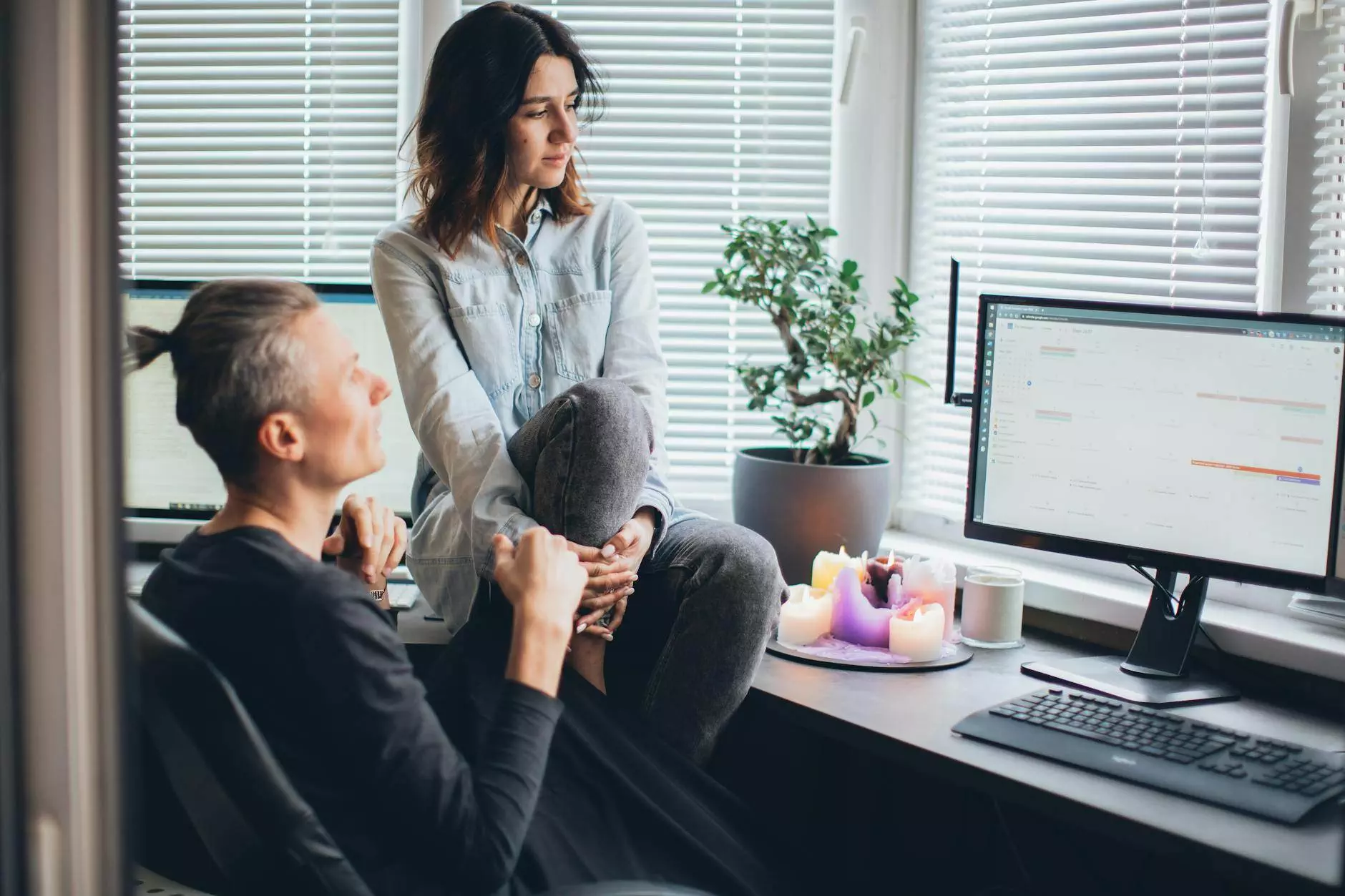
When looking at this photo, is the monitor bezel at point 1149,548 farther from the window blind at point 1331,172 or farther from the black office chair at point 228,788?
the black office chair at point 228,788

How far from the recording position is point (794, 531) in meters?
2.17

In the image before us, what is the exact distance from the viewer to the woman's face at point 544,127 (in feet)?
6.52

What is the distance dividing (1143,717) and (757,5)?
5.21 ft

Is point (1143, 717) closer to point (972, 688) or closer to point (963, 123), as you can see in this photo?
point (972, 688)

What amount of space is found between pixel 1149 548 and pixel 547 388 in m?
0.96

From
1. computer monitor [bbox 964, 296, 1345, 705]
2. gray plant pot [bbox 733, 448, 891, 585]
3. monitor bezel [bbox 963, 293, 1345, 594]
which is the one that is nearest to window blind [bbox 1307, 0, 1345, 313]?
monitor bezel [bbox 963, 293, 1345, 594]

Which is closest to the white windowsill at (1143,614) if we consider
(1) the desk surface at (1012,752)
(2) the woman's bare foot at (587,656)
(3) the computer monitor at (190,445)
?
(1) the desk surface at (1012,752)

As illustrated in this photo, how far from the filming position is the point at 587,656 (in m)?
1.78

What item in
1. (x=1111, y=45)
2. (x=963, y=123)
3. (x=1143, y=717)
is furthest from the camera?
(x=963, y=123)

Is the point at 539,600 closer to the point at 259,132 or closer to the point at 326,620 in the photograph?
the point at 326,620

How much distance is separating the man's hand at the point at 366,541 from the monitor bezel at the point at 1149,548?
89 centimetres

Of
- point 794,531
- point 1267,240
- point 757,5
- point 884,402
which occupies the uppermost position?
point 757,5

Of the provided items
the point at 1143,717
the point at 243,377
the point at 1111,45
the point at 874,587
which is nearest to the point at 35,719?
the point at 243,377

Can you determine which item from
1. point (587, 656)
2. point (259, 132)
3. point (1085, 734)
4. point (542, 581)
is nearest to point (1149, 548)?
point (1085, 734)
